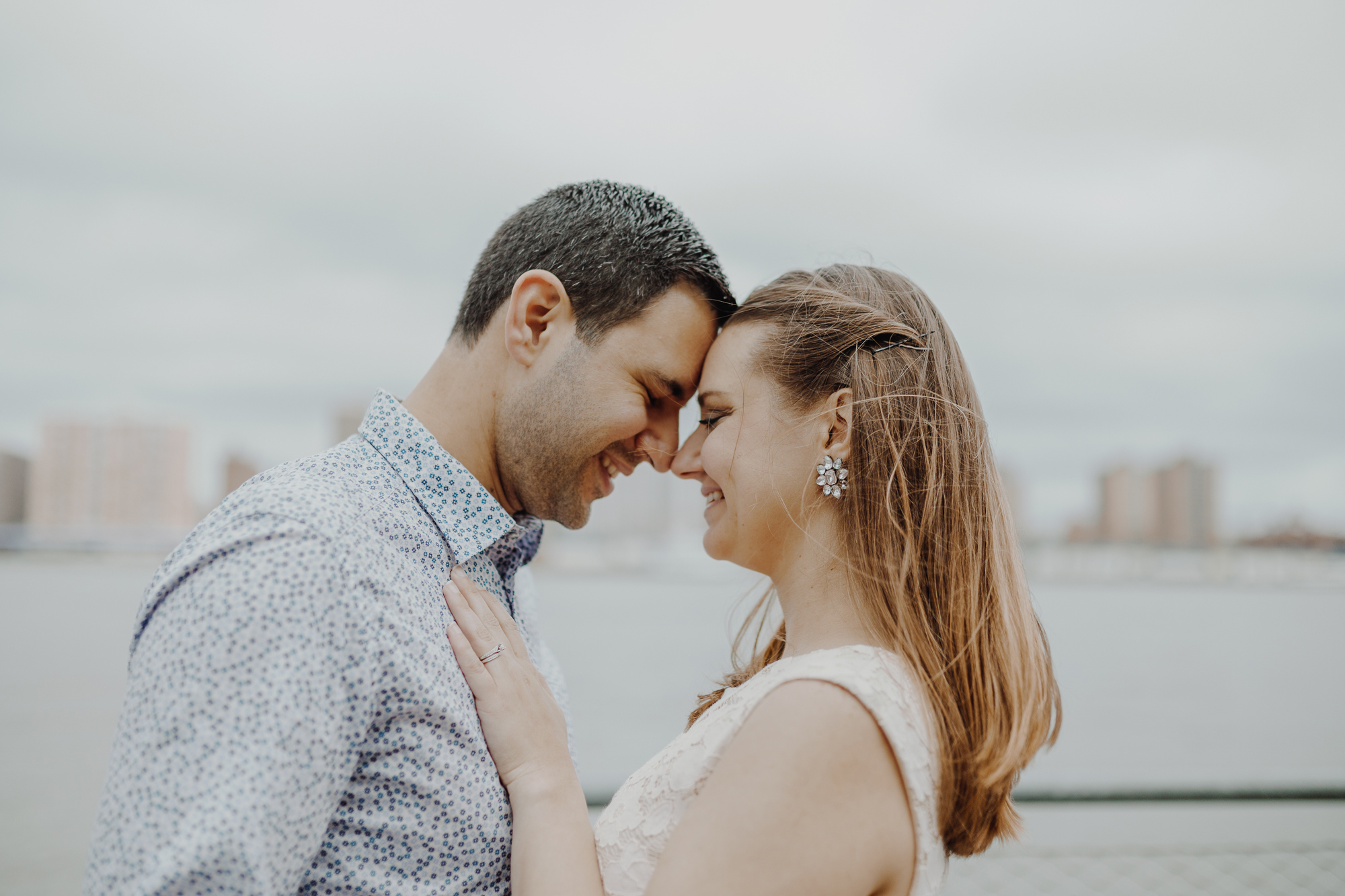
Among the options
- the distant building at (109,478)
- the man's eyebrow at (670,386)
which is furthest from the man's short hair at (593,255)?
the distant building at (109,478)

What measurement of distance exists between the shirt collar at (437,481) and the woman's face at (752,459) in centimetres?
43

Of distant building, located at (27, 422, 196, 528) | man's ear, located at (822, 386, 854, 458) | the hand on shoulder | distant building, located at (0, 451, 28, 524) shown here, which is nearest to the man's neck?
man's ear, located at (822, 386, 854, 458)

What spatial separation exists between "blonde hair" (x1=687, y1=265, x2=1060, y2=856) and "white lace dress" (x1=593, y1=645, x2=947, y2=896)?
0.05 m

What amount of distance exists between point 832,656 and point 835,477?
35cm

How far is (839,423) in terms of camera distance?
167 cm

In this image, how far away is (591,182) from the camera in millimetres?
1894

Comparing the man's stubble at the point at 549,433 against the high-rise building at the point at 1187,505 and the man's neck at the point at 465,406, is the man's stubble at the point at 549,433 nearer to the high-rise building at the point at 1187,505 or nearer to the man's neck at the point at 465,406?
the man's neck at the point at 465,406

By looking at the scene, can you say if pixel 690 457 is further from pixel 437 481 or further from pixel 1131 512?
pixel 1131 512

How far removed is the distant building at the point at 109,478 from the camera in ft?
129

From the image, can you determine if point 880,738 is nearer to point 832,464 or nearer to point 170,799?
point 832,464

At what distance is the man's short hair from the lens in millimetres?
1788

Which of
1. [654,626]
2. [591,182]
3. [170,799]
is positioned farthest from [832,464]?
[654,626]

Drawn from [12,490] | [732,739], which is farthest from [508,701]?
[12,490]

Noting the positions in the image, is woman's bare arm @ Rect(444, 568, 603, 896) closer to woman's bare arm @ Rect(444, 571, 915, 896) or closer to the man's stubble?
woman's bare arm @ Rect(444, 571, 915, 896)
